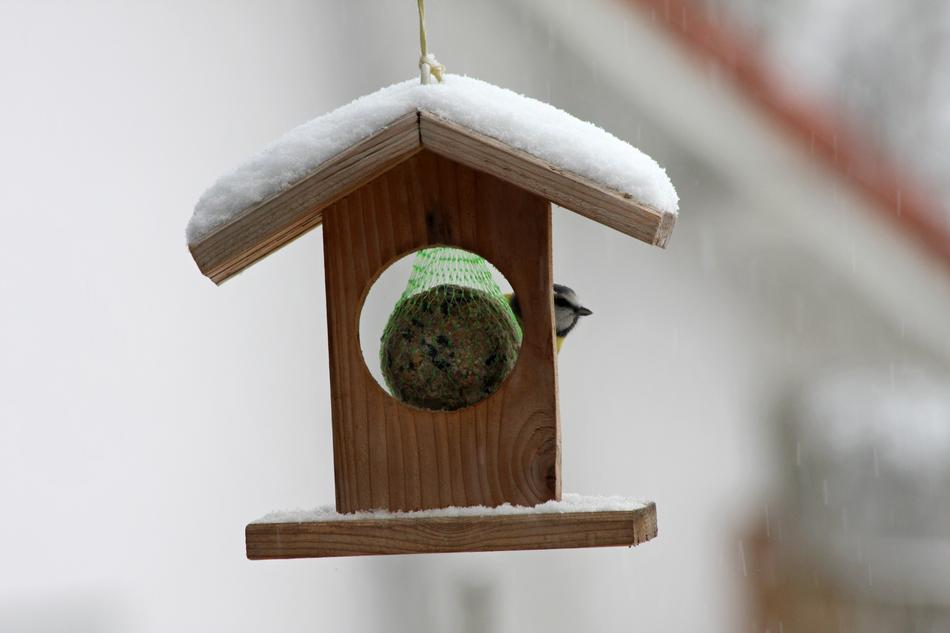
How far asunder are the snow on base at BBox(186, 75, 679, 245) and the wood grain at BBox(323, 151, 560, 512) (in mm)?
110

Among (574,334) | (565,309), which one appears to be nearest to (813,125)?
(574,334)

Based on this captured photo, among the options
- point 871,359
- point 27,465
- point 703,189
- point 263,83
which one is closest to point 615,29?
point 703,189

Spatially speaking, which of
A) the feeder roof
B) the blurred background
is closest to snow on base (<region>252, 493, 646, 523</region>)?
the feeder roof

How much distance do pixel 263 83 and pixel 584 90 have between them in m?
1.15

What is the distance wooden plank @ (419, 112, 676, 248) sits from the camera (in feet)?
4.31

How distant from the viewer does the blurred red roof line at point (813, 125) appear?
359 cm

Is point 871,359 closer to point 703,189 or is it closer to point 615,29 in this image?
point 703,189

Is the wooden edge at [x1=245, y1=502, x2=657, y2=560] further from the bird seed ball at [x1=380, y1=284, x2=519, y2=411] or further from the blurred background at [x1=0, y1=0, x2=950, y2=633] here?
the blurred background at [x1=0, y1=0, x2=950, y2=633]

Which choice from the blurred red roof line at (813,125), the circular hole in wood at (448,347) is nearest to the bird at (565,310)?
the circular hole in wood at (448,347)

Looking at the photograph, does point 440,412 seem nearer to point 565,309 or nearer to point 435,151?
point 435,151

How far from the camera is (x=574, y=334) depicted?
14.7ft

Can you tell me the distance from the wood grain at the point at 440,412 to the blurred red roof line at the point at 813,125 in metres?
2.30

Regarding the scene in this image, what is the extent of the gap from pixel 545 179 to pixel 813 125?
276 cm

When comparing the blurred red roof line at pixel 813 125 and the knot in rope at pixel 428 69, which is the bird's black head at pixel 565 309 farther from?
the blurred red roof line at pixel 813 125
